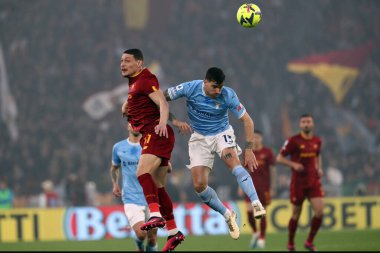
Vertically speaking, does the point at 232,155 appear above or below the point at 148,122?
below

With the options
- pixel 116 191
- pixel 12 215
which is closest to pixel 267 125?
pixel 12 215

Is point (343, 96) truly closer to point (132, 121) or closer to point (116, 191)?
point (116, 191)

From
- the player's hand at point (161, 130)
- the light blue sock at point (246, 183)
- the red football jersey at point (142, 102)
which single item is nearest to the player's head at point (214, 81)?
the red football jersey at point (142, 102)

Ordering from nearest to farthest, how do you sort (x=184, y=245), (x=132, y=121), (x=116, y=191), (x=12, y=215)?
(x=132, y=121)
(x=116, y=191)
(x=184, y=245)
(x=12, y=215)

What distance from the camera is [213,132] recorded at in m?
13.3

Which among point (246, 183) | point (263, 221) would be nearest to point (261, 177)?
point (263, 221)

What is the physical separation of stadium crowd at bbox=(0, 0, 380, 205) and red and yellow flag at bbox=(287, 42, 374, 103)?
12.4 inches

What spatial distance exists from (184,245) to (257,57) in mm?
17944

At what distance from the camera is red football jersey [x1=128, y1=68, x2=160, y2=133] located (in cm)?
1197

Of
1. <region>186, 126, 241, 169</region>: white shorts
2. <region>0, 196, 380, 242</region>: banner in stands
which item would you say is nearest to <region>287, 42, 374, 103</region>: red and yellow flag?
<region>0, 196, 380, 242</region>: banner in stands

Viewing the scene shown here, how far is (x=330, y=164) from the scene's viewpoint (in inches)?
1371

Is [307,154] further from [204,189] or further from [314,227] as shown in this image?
[204,189]

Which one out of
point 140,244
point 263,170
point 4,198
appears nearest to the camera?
point 140,244

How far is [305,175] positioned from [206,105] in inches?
242
